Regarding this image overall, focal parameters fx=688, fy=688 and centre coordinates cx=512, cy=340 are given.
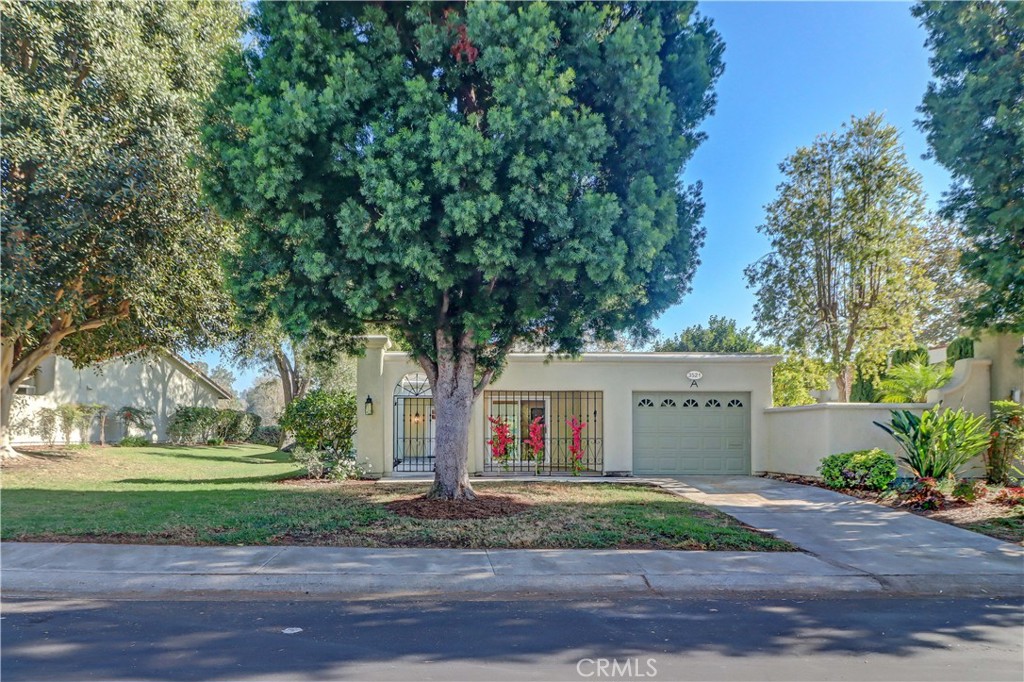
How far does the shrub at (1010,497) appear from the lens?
11.1 metres

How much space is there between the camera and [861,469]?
13.3m

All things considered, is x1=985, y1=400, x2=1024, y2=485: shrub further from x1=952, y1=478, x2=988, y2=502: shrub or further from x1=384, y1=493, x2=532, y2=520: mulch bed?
x1=384, y1=493, x2=532, y2=520: mulch bed

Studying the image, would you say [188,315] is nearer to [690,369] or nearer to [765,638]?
[690,369]

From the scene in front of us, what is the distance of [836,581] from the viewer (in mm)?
7281

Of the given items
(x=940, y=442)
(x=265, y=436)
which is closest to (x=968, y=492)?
(x=940, y=442)

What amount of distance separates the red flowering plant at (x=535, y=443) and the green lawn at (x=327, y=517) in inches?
79.4

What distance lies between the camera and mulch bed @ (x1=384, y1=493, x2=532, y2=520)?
33.0 feet

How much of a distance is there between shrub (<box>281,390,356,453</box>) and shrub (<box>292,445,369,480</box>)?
7.4 inches

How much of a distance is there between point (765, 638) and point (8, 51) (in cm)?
1536

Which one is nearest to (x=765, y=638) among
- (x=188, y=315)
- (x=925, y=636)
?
(x=925, y=636)

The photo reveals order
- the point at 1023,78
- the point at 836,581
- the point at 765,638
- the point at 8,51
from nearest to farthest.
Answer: the point at 765,638
the point at 836,581
the point at 1023,78
the point at 8,51

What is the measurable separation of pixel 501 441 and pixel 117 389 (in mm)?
19445

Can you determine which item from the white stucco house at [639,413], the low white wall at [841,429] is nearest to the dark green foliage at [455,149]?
the low white wall at [841,429]

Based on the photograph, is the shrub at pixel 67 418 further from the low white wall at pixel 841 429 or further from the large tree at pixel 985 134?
the large tree at pixel 985 134
